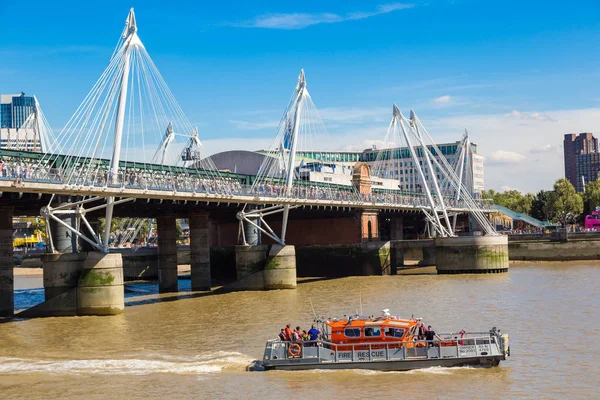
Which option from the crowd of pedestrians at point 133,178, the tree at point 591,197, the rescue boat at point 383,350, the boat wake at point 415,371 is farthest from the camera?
the tree at point 591,197

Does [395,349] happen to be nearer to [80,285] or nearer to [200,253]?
[80,285]

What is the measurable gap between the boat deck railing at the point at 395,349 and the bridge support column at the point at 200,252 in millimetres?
47715

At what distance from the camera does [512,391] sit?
3039 centimetres

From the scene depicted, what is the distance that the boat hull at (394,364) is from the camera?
34.6 m

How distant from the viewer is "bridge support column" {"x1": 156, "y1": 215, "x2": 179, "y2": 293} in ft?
270

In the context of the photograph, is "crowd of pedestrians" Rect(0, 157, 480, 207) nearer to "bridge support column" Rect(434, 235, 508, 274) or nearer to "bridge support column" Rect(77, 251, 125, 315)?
"bridge support column" Rect(77, 251, 125, 315)

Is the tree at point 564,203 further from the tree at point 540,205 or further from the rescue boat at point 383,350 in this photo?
the rescue boat at point 383,350

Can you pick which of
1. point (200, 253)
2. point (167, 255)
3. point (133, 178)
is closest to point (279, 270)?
point (200, 253)

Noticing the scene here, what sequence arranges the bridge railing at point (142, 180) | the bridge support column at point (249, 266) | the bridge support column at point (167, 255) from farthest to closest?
the bridge support column at point (167, 255)
the bridge support column at point (249, 266)
the bridge railing at point (142, 180)

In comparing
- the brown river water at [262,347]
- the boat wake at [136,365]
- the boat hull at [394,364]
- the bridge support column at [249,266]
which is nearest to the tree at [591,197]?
the brown river water at [262,347]

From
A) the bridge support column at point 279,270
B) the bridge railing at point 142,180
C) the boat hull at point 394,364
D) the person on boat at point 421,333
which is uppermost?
the bridge railing at point 142,180

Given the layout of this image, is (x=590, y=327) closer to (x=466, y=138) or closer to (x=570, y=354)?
(x=570, y=354)

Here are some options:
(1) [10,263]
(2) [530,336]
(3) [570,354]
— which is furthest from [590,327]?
(1) [10,263]

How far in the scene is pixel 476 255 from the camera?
8856cm
